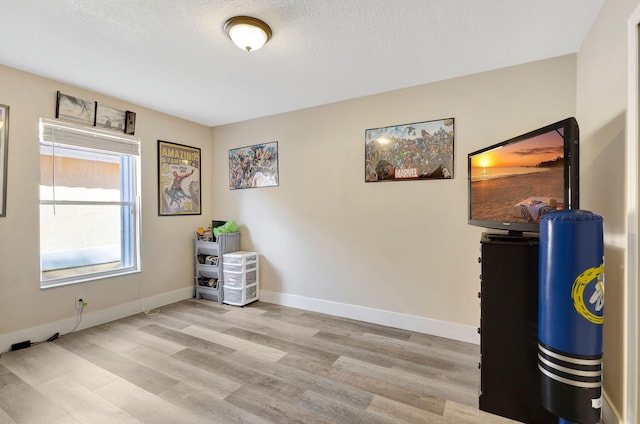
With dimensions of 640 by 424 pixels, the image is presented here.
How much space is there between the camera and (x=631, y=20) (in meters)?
1.41

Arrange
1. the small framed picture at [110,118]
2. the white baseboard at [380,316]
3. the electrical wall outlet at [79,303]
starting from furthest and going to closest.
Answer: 1. the small framed picture at [110,118]
2. the electrical wall outlet at [79,303]
3. the white baseboard at [380,316]

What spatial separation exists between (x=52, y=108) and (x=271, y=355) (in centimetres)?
315

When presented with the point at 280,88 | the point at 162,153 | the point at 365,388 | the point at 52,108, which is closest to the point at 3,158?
the point at 52,108

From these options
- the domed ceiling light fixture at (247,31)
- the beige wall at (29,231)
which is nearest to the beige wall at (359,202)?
the beige wall at (29,231)

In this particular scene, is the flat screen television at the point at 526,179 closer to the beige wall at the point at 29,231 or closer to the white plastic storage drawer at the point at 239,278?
the white plastic storage drawer at the point at 239,278

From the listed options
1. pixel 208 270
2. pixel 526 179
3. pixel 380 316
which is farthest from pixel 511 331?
pixel 208 270

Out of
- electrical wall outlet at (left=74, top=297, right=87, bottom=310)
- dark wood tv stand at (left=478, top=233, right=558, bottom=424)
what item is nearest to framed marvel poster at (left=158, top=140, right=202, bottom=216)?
electrical wall outlet at (left=74, top=297, right=87, bottom=310)

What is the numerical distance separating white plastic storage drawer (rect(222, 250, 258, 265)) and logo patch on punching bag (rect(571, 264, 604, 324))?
3.23 meters

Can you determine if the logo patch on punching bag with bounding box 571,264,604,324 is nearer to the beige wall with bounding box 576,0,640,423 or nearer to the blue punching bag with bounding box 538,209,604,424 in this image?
the blue punching bag with bounding box 538,209,604,424

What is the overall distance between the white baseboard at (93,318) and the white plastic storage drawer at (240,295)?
2.19 ft

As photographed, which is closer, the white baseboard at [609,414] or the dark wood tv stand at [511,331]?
the white baseboard at [609,414]

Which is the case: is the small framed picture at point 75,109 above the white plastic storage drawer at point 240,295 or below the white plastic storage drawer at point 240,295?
above

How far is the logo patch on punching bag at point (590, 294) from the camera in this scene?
1.30 m

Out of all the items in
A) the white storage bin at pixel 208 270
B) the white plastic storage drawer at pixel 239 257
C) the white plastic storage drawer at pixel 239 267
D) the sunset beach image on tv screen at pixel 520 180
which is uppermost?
the sunset beach image on tv screen at pixel 520 180
